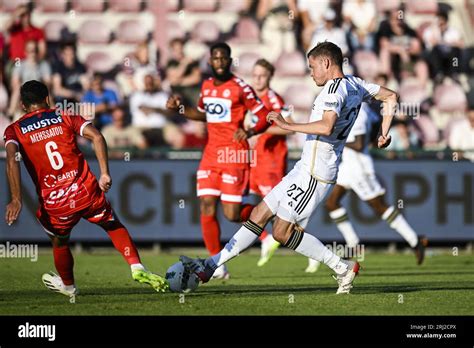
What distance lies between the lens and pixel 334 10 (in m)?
20.5

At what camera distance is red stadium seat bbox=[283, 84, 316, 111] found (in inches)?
782

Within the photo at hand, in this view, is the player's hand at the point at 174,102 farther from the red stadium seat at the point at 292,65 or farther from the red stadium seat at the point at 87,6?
the red stadium seat at the point at 87,6

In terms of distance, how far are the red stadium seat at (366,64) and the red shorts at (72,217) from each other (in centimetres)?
1020

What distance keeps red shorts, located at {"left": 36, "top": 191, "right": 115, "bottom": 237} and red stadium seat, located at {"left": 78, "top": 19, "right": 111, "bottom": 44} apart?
10.9 meters

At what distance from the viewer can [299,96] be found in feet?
65.5

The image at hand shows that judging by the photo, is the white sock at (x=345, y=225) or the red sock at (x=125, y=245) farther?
the white sock at (x=345, y=225)

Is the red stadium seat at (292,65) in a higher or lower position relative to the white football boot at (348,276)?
higher

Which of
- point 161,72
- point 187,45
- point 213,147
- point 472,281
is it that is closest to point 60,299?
point 213,147

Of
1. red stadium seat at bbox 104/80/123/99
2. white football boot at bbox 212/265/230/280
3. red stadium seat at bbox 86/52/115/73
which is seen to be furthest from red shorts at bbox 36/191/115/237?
red stadium seat at bbox 86/52/115/73

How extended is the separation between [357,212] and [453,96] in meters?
4.10

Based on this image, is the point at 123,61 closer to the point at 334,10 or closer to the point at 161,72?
the point at 161,72

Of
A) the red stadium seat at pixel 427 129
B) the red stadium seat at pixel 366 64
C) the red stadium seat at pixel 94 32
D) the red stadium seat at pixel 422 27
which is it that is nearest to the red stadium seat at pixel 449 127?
the red stadium seat at pixel 427 129

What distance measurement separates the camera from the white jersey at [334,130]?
9.99 m

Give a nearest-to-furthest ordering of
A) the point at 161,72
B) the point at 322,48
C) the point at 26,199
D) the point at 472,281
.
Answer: the point at 322,48 → the point at 472,281 → the point at 26,199 → the point at 161,72
